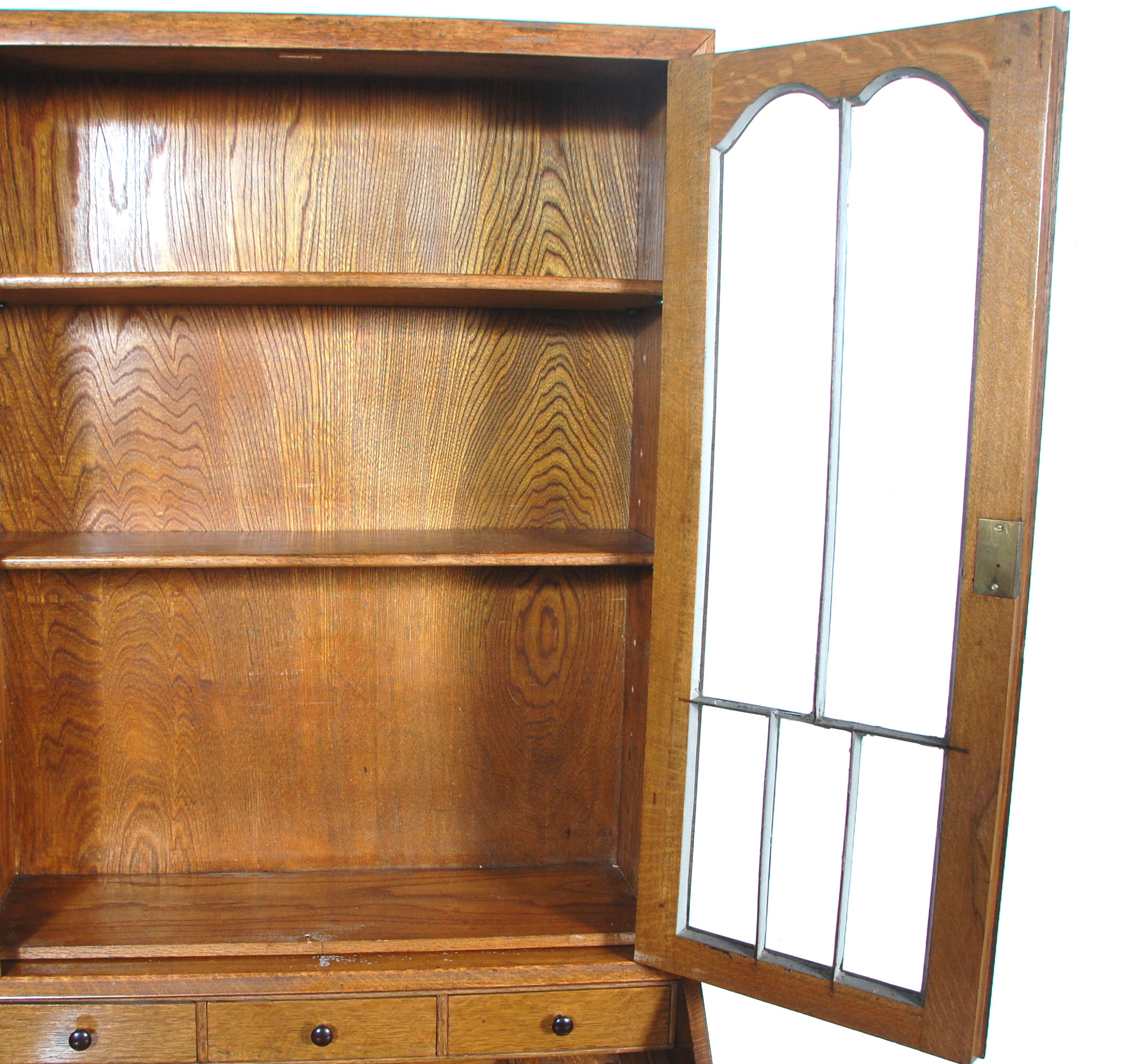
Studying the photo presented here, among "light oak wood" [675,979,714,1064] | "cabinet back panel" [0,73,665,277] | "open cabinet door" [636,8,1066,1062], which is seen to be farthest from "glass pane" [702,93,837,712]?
"light oak wood" [675,979,714,1064]

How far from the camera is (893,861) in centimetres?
184

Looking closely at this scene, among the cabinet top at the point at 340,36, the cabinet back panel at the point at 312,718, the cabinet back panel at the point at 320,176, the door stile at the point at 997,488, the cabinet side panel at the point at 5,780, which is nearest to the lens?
the door stile at the point at 997,488

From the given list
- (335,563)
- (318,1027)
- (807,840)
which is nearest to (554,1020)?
(318,1027)

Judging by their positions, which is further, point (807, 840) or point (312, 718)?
point (312, 718)

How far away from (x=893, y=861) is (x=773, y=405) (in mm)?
843

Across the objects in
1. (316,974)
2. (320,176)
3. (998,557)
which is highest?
(320,176)

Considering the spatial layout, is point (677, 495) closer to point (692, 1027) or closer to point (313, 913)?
point (692, 1027)

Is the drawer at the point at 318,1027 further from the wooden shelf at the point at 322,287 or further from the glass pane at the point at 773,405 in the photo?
the wooden shelf at the point at 322,287

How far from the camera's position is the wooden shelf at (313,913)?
2107mm

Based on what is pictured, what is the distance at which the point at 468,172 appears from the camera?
7.57ft

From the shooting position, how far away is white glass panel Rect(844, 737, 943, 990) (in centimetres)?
180

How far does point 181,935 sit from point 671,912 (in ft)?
3.30

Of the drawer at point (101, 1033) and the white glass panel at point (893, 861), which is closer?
the white glass panel at point (893, 861)

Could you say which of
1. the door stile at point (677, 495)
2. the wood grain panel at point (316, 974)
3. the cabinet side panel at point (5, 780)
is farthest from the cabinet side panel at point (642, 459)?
the cabinet side panel at point (5, 780)
